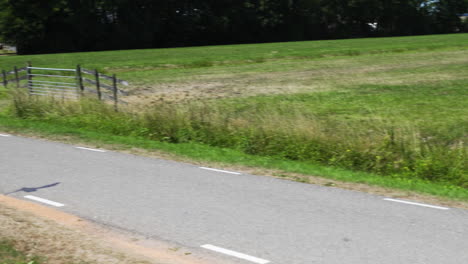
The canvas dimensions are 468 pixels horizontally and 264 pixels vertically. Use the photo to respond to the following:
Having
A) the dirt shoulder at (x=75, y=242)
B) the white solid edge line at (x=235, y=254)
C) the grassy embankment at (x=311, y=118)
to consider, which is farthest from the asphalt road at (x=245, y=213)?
the grassy embankment at (x=311, y=118)

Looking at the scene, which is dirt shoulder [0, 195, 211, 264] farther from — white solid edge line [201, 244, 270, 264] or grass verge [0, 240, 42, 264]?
white solid edge line [201, 244, 270, 264]

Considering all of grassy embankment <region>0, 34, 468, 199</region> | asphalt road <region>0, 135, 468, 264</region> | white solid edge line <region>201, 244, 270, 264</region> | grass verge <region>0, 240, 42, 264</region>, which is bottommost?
grassy embankment <region>0, 34, 468, 199</region>

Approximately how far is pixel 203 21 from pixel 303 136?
235ft

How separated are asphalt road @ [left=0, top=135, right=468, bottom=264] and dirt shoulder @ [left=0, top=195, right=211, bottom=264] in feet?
0.77

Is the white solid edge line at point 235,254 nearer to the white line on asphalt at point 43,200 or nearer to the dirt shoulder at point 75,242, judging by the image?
the dirt shoulder at point 75,242

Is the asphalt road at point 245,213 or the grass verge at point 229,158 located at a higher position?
the asphalt road at point 245,213

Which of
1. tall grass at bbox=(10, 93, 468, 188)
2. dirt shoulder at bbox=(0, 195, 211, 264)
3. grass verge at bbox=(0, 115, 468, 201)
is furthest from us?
tall grass at bbox=(10, 93, 468, 188)

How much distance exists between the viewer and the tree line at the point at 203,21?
6719 cm

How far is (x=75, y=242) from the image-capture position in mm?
6738

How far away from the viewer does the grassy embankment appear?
36.4 feet

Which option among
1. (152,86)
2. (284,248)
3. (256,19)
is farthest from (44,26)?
(284,248)

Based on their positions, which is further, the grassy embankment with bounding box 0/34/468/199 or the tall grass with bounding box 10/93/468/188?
the grassy embankment with bounding box 0/34/468/199

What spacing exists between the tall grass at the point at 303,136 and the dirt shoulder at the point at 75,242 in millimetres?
5609

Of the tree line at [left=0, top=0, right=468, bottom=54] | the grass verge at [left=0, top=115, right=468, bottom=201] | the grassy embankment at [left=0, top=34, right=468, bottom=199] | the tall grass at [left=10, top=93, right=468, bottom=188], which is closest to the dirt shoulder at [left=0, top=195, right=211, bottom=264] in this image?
the grass verge at [left=0, top=115, right=468, bottom=201]
